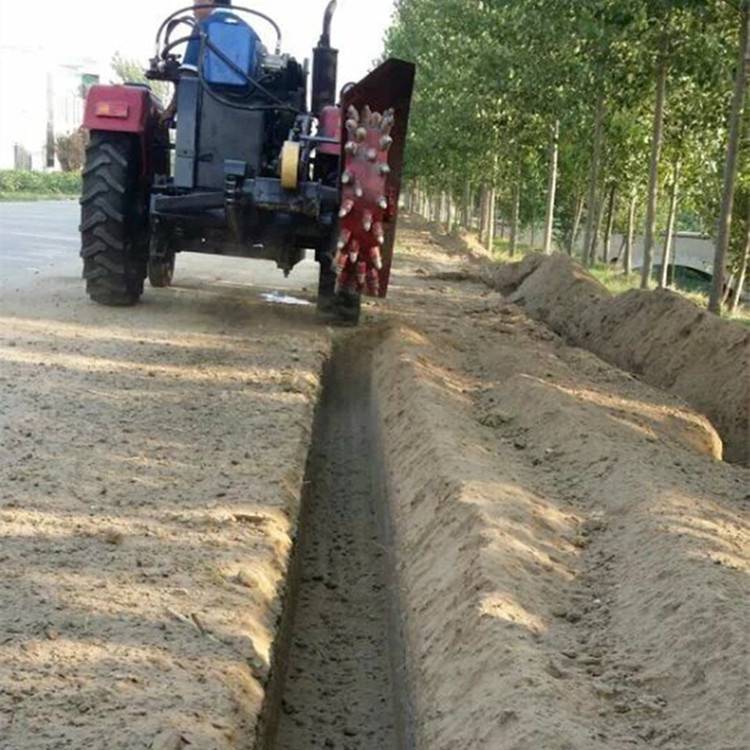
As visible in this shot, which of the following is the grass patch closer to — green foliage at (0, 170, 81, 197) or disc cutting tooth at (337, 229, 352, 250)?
green foliage at (0, 170, 81, 197)

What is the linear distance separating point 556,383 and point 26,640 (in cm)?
585

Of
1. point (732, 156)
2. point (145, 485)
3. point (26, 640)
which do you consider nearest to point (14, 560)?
point (26, 640)

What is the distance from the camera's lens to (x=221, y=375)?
879 centimetres

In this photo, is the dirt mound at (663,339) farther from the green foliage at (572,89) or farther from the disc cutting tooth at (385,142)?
the disc cutting tooth at (385,142)

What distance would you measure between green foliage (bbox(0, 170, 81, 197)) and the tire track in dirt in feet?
130

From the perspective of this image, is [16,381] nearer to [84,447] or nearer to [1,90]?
[84,447]

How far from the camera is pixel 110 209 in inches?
428

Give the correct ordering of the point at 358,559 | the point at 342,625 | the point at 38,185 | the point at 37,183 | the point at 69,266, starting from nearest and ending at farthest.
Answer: the point at 342,625 < the point at 358,559 < the point at 69,266 < the point at 38,185 < the point at 37,183

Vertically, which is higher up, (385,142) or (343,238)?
(385,142)

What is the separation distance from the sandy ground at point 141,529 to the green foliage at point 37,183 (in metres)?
38.4

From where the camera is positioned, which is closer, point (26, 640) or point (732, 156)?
point (26, 640)

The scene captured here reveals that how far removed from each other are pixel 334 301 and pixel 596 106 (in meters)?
9.27

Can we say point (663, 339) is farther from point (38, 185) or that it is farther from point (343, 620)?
point (38, 185)

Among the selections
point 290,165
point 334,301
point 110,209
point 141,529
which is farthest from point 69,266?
point 141,529
